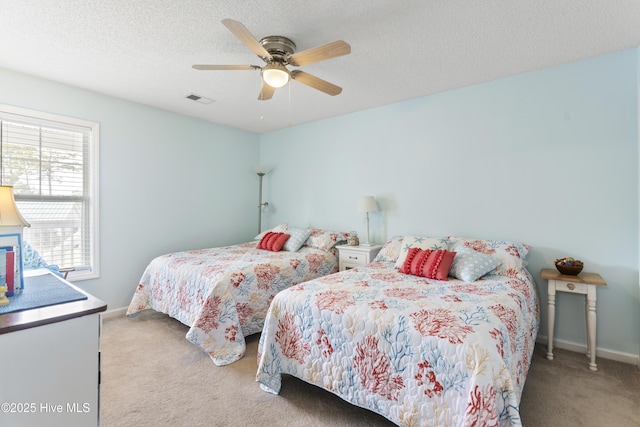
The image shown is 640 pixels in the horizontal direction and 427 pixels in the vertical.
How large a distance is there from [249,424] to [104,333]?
2.06m

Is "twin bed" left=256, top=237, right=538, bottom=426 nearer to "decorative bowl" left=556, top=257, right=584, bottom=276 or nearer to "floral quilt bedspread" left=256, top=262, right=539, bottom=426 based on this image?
"floral quilt bedspread" left=256, top=262, right=539, bottom=426

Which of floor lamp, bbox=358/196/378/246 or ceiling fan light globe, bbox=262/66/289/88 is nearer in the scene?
ceiling fan light globe, bbox=262/66/289/88

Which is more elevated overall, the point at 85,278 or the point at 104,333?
the point at 85,278

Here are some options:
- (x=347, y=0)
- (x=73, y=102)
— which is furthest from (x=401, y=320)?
(x=73, y=102)

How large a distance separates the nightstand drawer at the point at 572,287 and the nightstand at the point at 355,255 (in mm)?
1664

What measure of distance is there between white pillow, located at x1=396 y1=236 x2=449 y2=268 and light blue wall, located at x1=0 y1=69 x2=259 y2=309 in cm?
275

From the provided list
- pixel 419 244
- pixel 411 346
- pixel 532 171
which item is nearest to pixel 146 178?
pixel 419 244

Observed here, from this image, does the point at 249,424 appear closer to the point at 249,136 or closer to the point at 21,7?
the point at 21,7

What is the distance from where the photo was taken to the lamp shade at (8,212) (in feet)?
4.53

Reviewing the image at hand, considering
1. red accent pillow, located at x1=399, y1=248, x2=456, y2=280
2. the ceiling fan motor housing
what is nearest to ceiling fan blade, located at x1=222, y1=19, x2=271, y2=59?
the ceiling fan motor housing

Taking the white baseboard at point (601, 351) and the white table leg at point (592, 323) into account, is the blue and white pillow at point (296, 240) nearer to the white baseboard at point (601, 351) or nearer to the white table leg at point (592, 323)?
the white baseboard at point (601, 351)

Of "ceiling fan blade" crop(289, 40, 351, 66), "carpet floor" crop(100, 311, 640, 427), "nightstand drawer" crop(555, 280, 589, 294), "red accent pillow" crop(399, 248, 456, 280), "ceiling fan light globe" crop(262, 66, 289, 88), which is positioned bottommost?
"carpet floor" crop(100, 311, 640, 427)

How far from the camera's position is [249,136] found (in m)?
4.94

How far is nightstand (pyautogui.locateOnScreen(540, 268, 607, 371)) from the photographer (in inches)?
91.9
